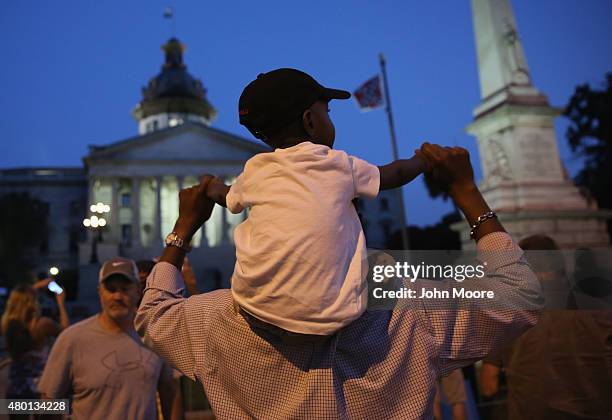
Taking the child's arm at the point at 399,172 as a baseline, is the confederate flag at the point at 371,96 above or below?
above

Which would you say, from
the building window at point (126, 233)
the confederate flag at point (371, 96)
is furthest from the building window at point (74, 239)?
the confederate flag at point (371, 96)

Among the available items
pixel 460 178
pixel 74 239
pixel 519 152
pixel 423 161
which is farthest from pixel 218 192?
pixel 74 239

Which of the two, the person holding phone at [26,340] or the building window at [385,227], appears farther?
the building window at [385,227]

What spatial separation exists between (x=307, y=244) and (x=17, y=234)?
52.6 meters

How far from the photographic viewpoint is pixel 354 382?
1423mm

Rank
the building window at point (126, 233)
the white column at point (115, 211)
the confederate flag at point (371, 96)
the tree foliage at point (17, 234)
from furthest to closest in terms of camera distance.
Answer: the building window at point (126, 233), the white column at point (115, 211), the tree foliage at point (17, 234), the confederate flag at point (371, 96)

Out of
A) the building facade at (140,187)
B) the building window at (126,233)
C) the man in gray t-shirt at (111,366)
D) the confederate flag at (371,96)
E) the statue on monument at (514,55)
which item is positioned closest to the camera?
the man in gray t-shirt at (111,366)

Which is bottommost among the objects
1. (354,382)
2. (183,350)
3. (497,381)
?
(497,381)

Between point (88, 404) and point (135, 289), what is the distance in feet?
2.62

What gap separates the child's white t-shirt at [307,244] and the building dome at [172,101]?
73.3m

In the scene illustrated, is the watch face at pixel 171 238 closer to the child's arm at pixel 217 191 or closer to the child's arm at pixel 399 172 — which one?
the child's arm at pixel 217 191

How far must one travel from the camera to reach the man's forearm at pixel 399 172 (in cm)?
143

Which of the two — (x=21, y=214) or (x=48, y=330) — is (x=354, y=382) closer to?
(x=48, y=330)

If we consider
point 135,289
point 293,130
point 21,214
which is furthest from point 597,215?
point 21,214
